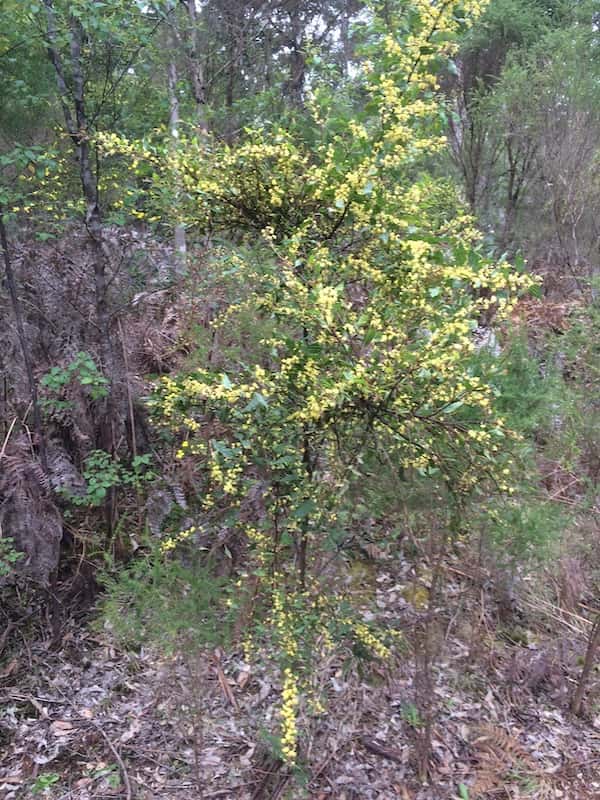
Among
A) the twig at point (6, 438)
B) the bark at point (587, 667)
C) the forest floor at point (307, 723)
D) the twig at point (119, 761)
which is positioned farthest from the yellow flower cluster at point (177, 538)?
the bark at point (587, 667)

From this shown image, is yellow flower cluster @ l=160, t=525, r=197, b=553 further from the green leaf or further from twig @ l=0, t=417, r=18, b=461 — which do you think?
twig @ l=0, t=417, r=18, b=461

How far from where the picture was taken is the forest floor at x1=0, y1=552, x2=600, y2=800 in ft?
9.41

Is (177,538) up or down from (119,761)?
up

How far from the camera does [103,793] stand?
2.84m

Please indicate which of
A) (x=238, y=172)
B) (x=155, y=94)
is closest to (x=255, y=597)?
(x=238, y=172)

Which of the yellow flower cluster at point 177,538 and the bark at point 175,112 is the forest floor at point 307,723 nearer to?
the yellow flower cluster at point 177,538

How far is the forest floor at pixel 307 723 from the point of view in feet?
9.41

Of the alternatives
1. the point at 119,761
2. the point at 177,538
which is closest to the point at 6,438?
the point at 177,538

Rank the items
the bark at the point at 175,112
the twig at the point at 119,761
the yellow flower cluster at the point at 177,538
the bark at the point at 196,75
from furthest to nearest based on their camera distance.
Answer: the bark at the point at 196,75
the bark at the point at 175,112
the twig at the point at 119,761
the yellow flower cluster at the point at 177,538

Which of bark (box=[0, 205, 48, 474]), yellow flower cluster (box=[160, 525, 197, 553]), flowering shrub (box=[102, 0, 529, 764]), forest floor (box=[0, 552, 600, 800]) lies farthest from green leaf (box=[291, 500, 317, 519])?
bark (box=[0, 205, 48, 474])

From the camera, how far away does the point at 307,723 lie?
286 cm

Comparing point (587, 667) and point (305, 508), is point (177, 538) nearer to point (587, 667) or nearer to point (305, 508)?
point (305, 508)

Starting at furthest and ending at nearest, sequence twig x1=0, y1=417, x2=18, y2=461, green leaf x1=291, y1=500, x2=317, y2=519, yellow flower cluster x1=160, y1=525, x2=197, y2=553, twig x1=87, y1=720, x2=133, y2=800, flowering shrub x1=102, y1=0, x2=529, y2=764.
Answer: twig x1=0, y1=417, x2=18, y2=461 → twig x1=87, y1=720, x2=133, y2=800 → yellow flower cluster x1=160, y1=525, x2=197, y2=553 → green leaf x1=291, y1=500, x2=317, y2=519 → flowering shrub x1=102, y1=0, x2=529, y2=764

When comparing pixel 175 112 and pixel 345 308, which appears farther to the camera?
pixel 175 112
